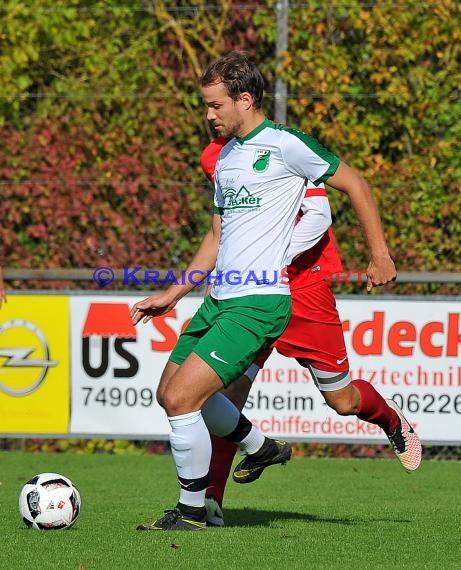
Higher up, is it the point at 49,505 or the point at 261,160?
the point at 261,160

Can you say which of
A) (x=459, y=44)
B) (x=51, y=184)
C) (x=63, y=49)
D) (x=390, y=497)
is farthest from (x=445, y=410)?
(x=63, y=49)

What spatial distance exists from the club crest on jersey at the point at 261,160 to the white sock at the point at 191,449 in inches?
45.4

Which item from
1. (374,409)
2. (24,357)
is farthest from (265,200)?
(24,357)

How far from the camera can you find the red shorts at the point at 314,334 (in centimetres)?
689

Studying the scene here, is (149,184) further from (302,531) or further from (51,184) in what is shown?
(302,531)

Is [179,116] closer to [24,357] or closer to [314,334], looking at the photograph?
[24,357]

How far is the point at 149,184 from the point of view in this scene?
10.9m

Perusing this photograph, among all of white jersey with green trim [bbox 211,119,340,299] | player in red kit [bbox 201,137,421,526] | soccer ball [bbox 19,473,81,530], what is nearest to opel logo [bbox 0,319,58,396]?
player in red kit [bbox 201,137,421,526]

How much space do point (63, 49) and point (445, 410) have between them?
15.0 feet

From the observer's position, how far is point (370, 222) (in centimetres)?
582

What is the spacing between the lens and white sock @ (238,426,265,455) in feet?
21.4

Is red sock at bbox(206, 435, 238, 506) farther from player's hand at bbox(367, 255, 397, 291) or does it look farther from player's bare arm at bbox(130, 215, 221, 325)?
player's hand at bbox(367, 255, 397, 291)

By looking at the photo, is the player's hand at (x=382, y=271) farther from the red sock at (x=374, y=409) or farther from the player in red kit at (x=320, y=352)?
the red sock at (x=374, y=409)

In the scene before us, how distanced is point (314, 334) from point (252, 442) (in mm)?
736
